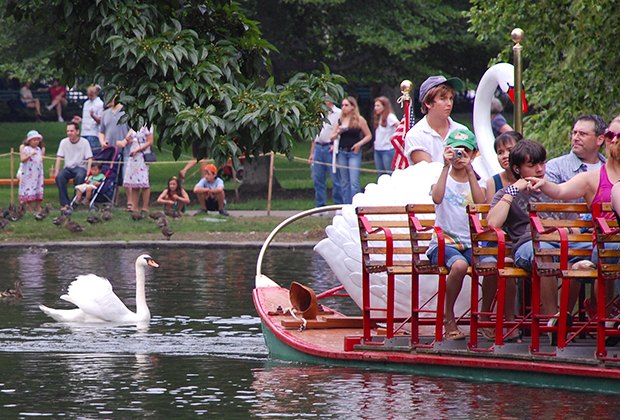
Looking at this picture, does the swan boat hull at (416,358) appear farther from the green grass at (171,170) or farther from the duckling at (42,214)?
the duckling at (42,214)

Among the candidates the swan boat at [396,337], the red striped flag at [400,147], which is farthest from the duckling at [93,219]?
the red striped flag at [400,147]

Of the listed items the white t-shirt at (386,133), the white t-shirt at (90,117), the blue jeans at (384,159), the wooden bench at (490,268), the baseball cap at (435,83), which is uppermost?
the white t-shirt at (90,117)

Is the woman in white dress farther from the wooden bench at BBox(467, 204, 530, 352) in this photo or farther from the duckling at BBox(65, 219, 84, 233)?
the wooden bench at BBox(467, 204, 530, 352)

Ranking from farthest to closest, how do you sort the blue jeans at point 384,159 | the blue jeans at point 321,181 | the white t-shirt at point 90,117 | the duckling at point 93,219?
the white t-shirt at point 90,117 < the blue jeans at point 384,159 < the blue jeans at point 321,181 < the duckling at point 93,219

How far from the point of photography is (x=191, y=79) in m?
11.2

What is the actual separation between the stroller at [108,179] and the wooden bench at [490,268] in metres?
16.1

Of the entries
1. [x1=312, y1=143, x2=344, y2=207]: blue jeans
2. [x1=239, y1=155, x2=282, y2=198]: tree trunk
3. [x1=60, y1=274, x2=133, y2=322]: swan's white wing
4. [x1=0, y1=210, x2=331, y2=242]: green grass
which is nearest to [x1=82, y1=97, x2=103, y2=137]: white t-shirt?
[x1=239, y1=155, x2=282, y2=198]: tree trunk

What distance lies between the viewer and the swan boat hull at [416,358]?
34.6 feet

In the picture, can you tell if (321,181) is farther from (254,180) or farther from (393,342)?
(393,342)

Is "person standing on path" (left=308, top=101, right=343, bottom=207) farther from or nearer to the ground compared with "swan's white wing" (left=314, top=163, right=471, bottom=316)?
farther from the ground

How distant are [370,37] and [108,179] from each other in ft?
18.8

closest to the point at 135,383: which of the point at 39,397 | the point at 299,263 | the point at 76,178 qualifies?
the point at 39,397

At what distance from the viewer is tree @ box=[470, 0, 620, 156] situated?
61.6 ft

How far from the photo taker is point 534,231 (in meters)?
10.6
